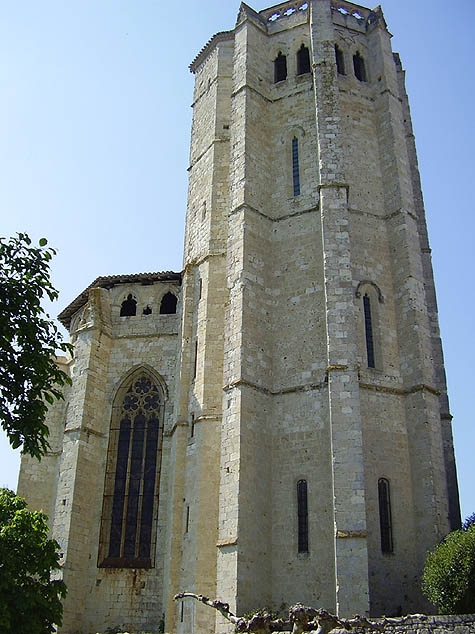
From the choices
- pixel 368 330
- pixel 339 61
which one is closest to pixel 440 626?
pixel 368 330

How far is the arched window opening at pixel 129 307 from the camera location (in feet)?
74.0

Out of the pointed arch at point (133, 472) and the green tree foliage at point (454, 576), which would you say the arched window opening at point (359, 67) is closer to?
the pointed arch at point (133, 472)

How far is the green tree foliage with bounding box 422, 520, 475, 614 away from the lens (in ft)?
43.6

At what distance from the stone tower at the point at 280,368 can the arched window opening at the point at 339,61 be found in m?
0.10

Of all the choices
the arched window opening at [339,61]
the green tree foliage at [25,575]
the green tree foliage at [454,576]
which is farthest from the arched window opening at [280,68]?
the green tree foliage at [25,575]

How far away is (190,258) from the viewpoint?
2230 centimetres

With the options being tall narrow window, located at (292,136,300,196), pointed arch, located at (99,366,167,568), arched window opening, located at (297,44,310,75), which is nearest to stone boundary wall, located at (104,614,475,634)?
pointed arch, located at (99,366,167,568)

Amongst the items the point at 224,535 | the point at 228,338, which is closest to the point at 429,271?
the point at 228,338

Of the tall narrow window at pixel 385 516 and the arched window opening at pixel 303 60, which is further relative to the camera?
the arched window opening at pixel 303 60

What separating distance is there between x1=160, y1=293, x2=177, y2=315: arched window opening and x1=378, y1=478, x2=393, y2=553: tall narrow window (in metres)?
8.94

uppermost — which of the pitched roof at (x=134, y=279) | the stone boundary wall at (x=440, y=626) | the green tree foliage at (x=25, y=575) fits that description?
the pitched roof at (x=134, y=279)

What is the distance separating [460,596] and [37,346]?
9093 millimetres

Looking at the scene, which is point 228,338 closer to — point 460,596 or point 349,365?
point 349,365

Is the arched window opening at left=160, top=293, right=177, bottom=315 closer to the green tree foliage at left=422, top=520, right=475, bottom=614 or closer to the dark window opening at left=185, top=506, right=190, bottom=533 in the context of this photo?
the dark window opening at left=185, top=506, right=190, bottom=533
